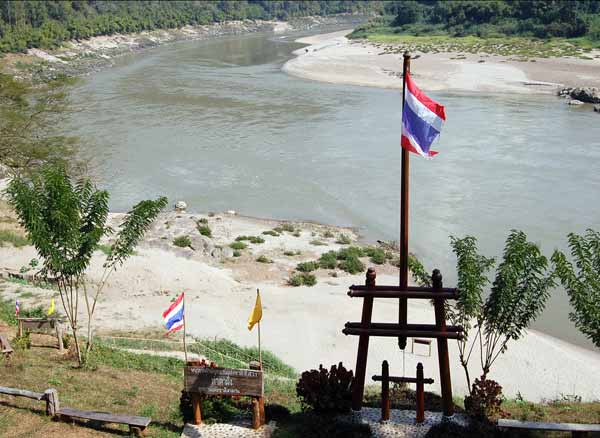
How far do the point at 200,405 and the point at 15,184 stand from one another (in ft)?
20.3

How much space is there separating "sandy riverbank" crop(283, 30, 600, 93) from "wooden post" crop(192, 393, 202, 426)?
62.1m

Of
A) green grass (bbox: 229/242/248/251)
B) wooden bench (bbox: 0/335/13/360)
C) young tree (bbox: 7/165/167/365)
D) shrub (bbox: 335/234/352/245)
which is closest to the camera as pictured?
young tree (bbox: 7/165/167/365)

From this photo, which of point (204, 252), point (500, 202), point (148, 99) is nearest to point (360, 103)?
point (148, 99)

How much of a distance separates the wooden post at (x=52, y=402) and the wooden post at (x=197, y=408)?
7.97 ft

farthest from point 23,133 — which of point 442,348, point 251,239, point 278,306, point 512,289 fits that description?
point 442,348

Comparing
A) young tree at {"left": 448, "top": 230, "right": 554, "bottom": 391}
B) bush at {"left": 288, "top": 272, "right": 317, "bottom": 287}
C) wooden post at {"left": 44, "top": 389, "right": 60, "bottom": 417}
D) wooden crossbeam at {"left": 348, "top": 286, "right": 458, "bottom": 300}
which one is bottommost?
bush at {"left": 288, "top": 272, "right": 317, "bottom": 287}

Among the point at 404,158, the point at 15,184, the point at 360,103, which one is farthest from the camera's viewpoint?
the point at 360,103

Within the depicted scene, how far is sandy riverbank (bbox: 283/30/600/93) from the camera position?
7124 cm

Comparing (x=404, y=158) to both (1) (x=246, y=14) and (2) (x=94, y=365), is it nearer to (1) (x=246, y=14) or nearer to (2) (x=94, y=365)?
(2) (x=94, y=365)

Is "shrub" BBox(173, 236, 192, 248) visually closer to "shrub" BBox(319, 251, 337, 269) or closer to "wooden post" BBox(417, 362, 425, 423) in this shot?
"shrub" BBox(319, 251, 337, 269)

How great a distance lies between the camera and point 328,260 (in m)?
28.5

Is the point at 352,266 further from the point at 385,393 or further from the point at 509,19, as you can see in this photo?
the point at 509,19

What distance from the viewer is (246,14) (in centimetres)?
18162

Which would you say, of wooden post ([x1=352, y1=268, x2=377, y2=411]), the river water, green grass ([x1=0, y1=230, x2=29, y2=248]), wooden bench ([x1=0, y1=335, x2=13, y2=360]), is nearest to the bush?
the river water
